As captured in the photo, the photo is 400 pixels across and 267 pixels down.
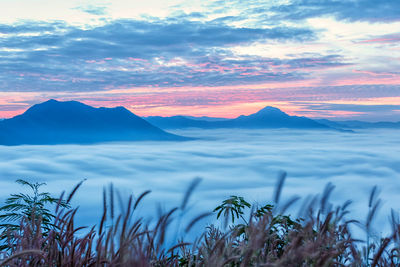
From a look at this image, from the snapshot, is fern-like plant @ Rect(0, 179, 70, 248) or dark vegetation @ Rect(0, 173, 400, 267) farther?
fern-like plant @ Rect(0, 179, 70, 248)

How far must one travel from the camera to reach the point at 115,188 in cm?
296

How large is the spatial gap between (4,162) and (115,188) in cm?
17859

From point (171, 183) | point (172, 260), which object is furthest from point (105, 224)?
point (171, 183)

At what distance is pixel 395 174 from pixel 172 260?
13770 cm

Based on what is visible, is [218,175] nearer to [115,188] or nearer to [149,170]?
[149,170]

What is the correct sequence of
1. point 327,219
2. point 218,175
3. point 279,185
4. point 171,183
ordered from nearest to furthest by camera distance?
1. point 327,219
2. point 279,185
3. point 171,183
4. point 218,175

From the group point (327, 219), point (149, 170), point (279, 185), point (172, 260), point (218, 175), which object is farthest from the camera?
point (149, 170)

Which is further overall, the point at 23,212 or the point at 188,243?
the point at 23,212

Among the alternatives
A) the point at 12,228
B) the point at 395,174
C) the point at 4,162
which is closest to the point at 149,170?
the point at 4,162

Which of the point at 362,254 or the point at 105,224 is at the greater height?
the point at 105,224

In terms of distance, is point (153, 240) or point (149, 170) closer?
point (153, 240)

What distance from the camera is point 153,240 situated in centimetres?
298

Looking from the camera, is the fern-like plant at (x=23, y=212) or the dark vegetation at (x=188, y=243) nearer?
the dark vegetation at (x=188, y=243)

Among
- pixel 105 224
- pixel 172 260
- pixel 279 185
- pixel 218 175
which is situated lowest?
pixel 218 175
